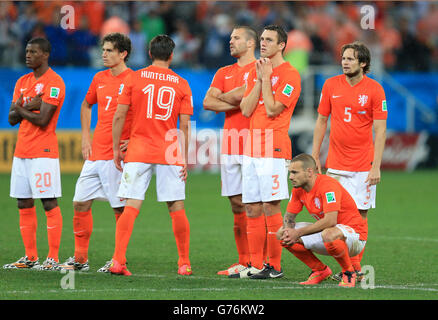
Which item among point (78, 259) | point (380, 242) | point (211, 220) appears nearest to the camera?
point (78, 259)

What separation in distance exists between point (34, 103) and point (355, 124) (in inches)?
133

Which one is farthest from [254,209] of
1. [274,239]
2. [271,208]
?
[274,239]

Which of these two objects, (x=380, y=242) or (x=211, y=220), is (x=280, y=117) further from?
(x=211, y=220)

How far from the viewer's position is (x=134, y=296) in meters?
6.70

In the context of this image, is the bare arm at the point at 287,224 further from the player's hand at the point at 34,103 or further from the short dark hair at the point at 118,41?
the player's hand at the point at 34,103

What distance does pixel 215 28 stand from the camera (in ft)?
74.2

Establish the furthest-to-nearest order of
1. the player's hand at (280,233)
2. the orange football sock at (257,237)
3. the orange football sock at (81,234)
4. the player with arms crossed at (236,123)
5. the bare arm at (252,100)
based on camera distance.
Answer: the orange football sock at (81,234), the player with arms crossed at (236,123), the orange football sock at (257,237), the bare arm at (252,100), the player's hand at (280,233)

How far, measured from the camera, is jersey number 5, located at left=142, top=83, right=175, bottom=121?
26.2 ft

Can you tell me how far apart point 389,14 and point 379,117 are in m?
17.3

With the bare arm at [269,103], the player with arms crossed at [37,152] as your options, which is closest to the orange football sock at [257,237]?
the bare arm at [269,103]

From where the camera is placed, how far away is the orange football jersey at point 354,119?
8219 mm

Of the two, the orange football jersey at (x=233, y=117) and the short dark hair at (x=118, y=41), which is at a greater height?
the short dark hair at (x=118, y=41)

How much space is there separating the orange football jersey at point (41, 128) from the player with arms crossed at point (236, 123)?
5.32 ft
